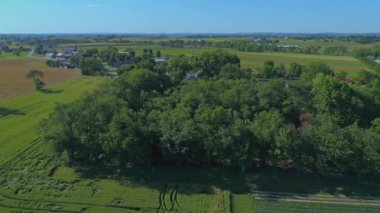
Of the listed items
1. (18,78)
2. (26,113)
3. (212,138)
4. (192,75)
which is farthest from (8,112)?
(192,75)

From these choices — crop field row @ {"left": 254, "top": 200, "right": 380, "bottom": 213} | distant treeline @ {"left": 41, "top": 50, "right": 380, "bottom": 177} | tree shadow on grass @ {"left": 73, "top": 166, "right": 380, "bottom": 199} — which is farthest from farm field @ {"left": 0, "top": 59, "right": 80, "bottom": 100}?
crop field row @ {"left": 254, "top": 200, "right": 380, "bottom": 213}

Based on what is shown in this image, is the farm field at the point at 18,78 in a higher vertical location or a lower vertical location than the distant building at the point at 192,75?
lower

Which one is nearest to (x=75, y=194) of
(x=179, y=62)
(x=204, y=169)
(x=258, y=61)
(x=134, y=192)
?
(x=134, y=192)

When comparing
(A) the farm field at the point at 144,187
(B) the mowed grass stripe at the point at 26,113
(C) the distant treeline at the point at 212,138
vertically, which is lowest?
(B) the mowed grass stripe at the point at 26,113

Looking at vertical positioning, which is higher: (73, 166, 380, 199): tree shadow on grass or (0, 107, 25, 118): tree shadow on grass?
(73, 166, 380, 199): tree shadow on grass

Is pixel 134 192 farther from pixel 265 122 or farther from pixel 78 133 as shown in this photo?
pixel 265 122

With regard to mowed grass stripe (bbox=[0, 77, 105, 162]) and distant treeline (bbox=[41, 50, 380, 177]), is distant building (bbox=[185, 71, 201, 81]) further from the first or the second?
distant treeline (bbox=[41, 50, 380, 177])

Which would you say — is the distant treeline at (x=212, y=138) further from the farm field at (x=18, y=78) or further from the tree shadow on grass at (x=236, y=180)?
the farm field at (x=18, y=78)

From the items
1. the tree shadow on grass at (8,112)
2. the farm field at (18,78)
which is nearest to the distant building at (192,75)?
the farm field at (18,78)
